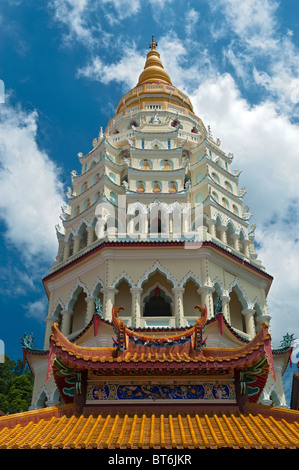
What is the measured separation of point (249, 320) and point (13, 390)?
2379 cm

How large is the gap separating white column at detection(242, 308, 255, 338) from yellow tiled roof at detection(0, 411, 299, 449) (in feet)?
37.3

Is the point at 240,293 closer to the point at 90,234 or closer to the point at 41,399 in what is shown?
the point at 90,234

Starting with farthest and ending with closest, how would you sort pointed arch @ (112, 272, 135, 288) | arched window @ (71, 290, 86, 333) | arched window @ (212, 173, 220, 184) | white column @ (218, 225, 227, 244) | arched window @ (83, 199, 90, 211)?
arched window @ (212, 173, 220, 184) → arched window @ (83, 199, 90, 211) → white column @ (218, 225, 227, 244) → arched window @ (71, 290, 86, 333) → pointed arch @ (112, 272, 135, 288)

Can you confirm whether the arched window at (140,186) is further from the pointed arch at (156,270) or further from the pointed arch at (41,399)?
the pointed arch at (41,399)

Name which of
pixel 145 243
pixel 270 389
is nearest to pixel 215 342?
pixel 270 389

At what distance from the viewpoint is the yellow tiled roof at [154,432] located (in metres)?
8.56

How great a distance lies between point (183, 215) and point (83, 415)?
46.5ft

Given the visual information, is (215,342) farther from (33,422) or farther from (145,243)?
(33,422)

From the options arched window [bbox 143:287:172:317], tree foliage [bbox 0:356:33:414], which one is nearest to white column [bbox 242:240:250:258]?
arched window [bbox 143:287:172:317]

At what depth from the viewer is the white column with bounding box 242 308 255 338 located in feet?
71.1

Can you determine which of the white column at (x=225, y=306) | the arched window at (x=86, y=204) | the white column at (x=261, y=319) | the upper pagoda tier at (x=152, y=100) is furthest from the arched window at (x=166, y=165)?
the white column at (x=261, y=319)

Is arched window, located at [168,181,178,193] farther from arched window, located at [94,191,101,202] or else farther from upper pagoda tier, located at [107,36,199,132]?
upper pagoda tier, located at [107,36,199,132]

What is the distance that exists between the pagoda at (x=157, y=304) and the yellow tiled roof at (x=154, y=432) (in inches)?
1.7

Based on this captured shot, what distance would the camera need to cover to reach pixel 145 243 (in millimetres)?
21672
